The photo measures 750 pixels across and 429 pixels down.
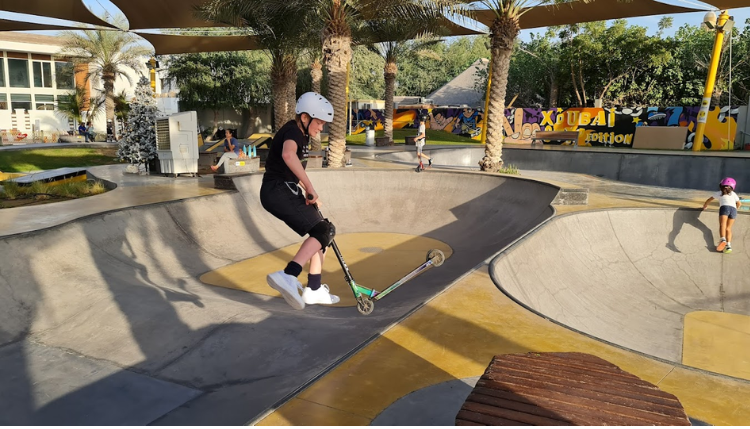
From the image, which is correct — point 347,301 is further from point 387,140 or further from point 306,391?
point 387,140

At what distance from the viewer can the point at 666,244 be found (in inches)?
400

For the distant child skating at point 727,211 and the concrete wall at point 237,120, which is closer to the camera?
the distant child skating at point 727,211

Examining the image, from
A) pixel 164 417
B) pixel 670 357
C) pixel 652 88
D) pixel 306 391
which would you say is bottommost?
pixel 670 357

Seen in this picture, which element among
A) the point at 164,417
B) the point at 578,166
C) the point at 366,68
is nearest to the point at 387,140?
the point at 578,166

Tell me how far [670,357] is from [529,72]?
4338 cm

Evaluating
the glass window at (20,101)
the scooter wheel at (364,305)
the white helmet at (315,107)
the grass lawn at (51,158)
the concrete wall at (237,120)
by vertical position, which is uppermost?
the glass window at (20,101)

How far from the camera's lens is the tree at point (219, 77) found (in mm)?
41594

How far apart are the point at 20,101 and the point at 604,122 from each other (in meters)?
46.7

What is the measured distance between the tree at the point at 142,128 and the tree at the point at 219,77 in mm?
26764

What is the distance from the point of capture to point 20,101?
142 ft

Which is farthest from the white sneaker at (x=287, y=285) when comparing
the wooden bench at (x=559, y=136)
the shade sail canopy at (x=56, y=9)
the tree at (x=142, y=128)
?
the wooden bench at (x=559, y=136)

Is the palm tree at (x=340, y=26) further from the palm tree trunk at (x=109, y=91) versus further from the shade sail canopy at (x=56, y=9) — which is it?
the palm tree trunk at (x=109, y=91)

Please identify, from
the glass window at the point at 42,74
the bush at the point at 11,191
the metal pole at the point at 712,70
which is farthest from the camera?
the glass window at the point at 42,74

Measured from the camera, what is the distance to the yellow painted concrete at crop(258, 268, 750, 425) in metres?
3.46
